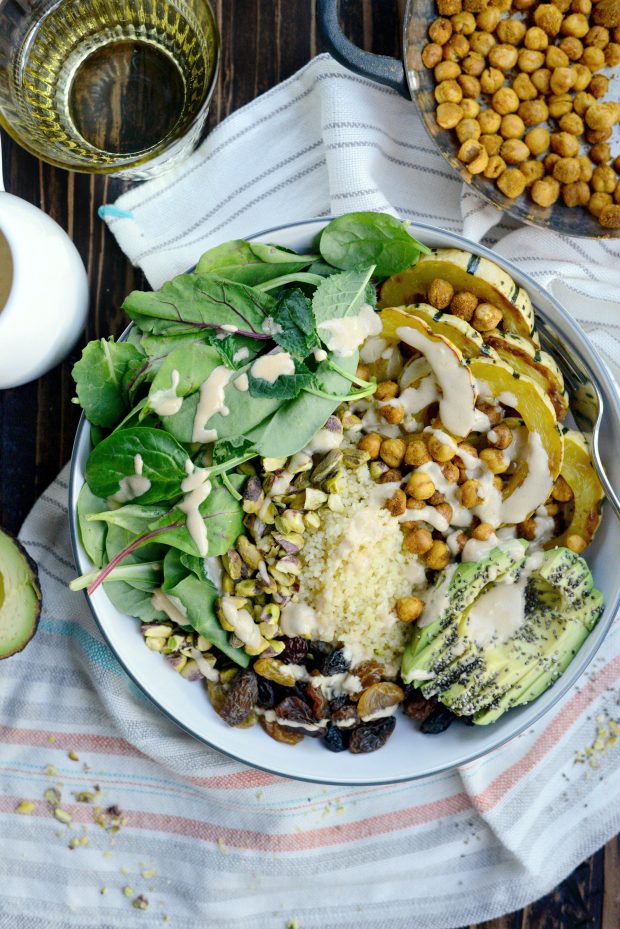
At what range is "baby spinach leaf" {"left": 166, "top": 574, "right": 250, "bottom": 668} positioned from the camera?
1.41 m

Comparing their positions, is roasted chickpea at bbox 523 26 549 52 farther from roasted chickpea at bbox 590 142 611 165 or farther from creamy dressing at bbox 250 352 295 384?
creamy dressing at bbox 250 352 295 384

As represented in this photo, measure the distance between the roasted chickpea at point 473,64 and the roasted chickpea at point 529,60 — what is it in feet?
0.25

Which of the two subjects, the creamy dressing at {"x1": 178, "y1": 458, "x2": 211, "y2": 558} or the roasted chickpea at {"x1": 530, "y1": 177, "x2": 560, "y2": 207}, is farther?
the roasted chickpea at {"x1": 530, "y1": 177, "x2": 560, "y2": 207}

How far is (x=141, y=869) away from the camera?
67.2 inches

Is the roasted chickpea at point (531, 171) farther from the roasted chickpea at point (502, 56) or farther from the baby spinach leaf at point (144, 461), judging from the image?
the baby spinach leaf at point (144, 461)

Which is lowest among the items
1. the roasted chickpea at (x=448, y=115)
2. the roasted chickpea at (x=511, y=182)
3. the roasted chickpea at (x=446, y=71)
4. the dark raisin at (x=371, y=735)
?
the dark raisin at (x=371, y=735)

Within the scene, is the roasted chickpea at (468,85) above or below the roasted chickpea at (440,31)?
below

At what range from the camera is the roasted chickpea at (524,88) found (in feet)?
5.35

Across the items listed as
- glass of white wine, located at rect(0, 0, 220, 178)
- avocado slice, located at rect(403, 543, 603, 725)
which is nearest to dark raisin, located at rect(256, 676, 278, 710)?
avocado slice, located at rect(403, 543, 603, 725)

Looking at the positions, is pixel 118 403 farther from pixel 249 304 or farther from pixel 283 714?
pixel 283 714

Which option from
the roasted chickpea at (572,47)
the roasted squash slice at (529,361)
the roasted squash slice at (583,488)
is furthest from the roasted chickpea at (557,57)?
the roasted squash slice at (583,488)

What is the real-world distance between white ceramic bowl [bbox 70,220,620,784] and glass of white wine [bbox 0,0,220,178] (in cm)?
41

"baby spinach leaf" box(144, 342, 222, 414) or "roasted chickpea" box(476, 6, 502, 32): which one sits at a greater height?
"roasted chickpea" box(476, 6, 502, 32)

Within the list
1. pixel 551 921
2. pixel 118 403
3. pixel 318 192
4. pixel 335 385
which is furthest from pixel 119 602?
pixel 551 921
